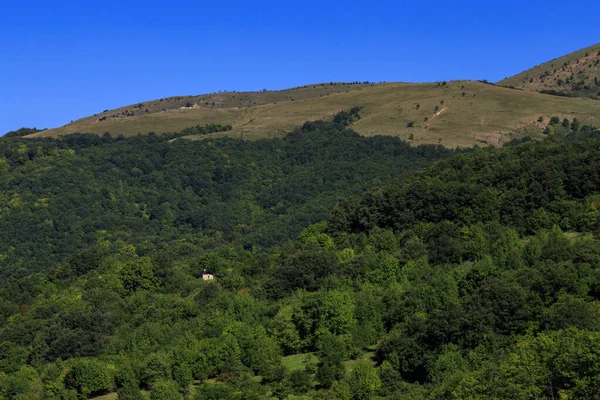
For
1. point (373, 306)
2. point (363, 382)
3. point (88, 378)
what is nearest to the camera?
point (363, 382)

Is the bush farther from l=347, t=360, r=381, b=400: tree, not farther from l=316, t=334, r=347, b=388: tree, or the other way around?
l=347, t=360, r=381, b=400: tree

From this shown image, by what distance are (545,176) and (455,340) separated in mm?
33102

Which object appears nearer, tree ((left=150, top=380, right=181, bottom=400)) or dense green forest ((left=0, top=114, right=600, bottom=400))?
dense green forest ((left=0, top=114, right=600, bottom=400))

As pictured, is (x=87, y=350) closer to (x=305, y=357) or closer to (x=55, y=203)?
(x=305, y=357)

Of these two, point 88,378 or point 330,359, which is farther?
point 88,378

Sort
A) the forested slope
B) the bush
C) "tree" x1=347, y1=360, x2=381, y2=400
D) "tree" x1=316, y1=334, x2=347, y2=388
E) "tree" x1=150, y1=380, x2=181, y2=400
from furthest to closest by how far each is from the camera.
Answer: the forested slope < the bush < "tree" x1=316, y1=334, x2=347, y2=388 < "tree" x1=150, y1=380, x2=181, y2=400 < "tree" x1=347, y1=360, x2=381, y2=400

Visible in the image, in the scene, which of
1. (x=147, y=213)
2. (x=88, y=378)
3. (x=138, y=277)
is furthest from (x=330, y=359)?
(x=147, y=213)

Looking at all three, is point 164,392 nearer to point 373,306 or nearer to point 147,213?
point 373,306

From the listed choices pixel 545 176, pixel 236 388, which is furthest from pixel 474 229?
pixel 236 388

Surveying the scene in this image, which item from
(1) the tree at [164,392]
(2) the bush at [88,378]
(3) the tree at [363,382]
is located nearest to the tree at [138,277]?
(2) the bush at [88,378]

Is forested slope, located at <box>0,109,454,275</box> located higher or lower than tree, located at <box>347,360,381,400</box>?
higher

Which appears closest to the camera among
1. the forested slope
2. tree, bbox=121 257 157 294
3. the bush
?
the bush

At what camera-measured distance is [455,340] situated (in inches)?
2618

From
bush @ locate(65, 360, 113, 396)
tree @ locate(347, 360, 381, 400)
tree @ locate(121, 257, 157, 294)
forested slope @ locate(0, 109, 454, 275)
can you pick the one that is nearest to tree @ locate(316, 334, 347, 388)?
tree @ locate(347, 360, 381, 400)
